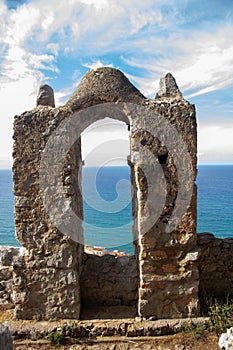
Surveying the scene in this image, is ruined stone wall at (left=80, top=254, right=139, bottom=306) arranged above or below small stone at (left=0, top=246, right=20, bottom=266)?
below

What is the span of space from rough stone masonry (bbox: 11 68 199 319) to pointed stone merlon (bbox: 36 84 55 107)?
1.19 ft

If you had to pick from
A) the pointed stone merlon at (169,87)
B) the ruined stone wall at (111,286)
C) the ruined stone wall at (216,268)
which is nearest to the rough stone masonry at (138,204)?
the pointed stone merlon at (169,87)

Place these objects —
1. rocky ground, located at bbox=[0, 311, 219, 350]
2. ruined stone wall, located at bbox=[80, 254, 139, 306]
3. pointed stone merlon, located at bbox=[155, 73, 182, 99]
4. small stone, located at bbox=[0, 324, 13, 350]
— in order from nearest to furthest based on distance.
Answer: small stone, located at bbox=[0, 324, 13, 350] → rocky ground, located at bbox=[0, 311, 219, 350] → pointed stone merlon, located at bbox=[155, 73, 182, 99] → ruined stone wall, located at bbox=[80, 254, 139, 306]

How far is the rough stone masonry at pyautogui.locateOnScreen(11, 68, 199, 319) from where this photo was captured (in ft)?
14.7

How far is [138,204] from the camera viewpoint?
4.59 metres

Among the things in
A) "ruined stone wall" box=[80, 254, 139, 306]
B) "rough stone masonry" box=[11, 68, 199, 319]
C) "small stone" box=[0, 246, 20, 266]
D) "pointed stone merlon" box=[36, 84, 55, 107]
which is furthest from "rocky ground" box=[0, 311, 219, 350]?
"pointed stone merlon" box=[36, 84, 55, 107]

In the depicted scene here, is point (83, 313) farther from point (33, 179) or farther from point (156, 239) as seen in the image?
point (33, 179)

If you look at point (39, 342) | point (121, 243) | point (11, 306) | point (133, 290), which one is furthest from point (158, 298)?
point (121, 243)

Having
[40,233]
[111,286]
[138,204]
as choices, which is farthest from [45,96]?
[111,286]

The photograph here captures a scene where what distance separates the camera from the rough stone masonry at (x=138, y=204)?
449 centimetres

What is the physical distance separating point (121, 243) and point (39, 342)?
1653 centimetres

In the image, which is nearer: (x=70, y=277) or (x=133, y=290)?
(x=70, y=277)

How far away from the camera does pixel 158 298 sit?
14.9 feet

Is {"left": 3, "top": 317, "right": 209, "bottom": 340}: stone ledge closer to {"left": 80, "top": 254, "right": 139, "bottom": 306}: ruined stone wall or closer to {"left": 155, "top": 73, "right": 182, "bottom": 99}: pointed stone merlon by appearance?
{"left": 80, "top": 254, "right": 139, "bottom": 306}: ruined stone wall
